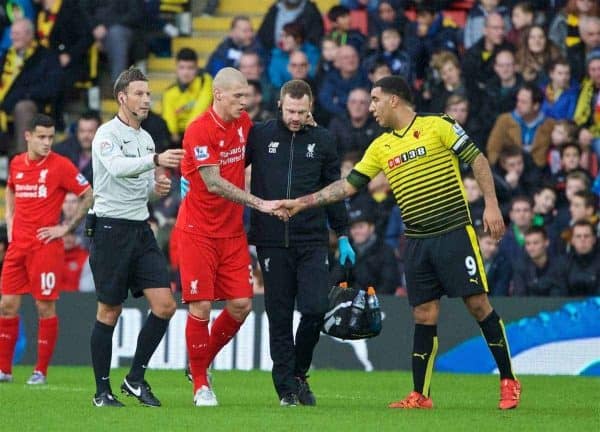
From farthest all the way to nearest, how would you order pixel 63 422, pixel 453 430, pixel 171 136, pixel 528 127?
pixel 171 136
pixel 528 127
pixel 63 422
pixel 453 430

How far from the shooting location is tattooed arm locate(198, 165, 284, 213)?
11203 mm

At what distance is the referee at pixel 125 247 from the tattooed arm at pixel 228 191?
20.1 inches

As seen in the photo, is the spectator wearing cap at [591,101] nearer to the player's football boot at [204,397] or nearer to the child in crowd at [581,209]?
the child in crowd at [581,209]

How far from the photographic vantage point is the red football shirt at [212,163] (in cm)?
1132

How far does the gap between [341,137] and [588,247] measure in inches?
152

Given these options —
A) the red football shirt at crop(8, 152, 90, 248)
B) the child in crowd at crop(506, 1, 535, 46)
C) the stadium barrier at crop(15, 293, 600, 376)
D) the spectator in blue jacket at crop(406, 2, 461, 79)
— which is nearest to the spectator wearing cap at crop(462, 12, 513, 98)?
the child in crowd at crop(506, 1, 535, 46)

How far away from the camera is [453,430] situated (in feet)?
31.7

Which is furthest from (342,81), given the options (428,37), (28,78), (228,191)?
(228,191)

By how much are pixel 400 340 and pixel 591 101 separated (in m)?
4.14

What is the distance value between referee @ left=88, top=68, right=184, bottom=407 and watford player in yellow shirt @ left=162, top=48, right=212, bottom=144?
7953 millimetres

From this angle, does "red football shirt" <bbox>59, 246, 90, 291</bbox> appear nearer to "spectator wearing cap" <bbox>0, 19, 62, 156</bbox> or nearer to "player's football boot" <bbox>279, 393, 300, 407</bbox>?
"spectator wearing cap" <bbox>0, 19, 62, 156</bbox>

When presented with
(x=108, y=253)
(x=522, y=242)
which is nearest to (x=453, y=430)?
(x=108, y=253)

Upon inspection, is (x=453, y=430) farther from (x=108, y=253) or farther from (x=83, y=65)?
(x=83, y=65)

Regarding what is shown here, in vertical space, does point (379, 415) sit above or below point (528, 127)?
below
